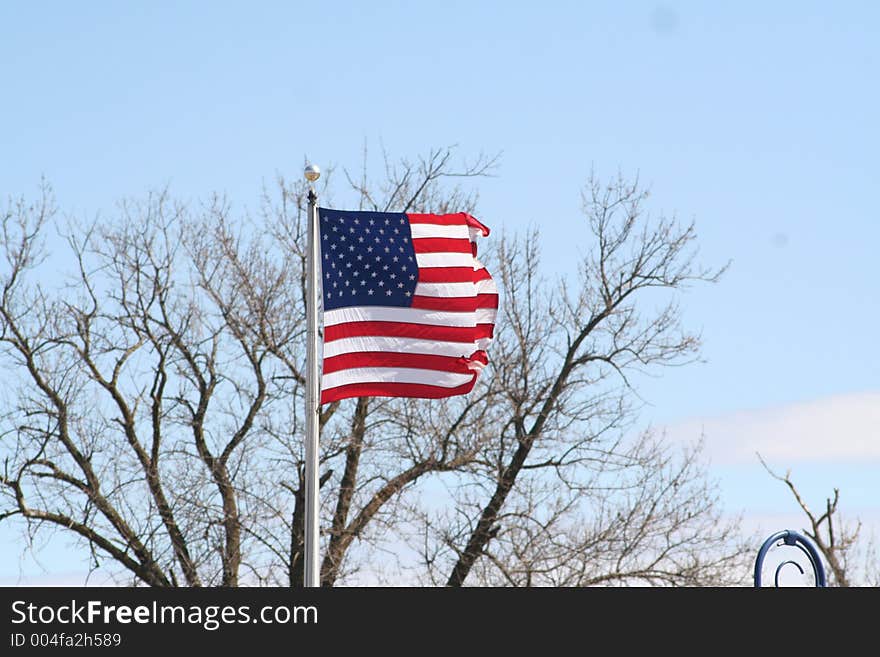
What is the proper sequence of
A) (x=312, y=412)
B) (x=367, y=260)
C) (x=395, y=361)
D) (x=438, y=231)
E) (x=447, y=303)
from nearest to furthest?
1. (x=312, y=412)
2. (x=395, y=361)
3. (x=367, y=260)
4. (x=447, y=303)
5. (x=438, y=231)

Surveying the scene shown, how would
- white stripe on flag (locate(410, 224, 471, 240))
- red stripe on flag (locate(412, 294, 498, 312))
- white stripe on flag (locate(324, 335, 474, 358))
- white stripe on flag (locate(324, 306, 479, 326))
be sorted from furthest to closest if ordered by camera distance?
white stripe on flag (locate(410, 224, 471, 240)) → red stripe on flag (locate(412, 294, 498, 312)) → white stripe on flag (locate(324, 306, 479, 326)) → white stripe on flag (locate(324, 335, 474, 358))

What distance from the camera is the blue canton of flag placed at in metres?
12.1

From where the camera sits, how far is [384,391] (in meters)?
11.9

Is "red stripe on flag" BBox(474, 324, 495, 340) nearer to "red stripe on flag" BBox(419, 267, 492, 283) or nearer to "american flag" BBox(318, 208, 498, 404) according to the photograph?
"american flag" BBox(318, 208, 498, 404)

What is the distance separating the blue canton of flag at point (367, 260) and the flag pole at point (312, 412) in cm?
12

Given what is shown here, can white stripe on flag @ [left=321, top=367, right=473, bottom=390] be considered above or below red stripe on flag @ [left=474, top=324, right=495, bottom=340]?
below

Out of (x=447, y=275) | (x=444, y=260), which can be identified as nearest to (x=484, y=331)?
(x=447, y=275)

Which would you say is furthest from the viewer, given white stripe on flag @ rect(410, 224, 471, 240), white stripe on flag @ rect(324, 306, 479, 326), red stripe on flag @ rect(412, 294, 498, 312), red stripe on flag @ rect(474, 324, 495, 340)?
red stripe on flag @ rect(474, 324, 495, 340)

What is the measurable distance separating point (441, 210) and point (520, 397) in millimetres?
3598

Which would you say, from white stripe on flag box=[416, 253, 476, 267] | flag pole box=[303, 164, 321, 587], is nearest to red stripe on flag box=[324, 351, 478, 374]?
flag pole box=[303, 164, 321, 587]

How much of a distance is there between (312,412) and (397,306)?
1.28 m

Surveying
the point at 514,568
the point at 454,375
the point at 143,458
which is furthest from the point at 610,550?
the point at 454,375

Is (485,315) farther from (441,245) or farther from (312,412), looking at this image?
(312,412)

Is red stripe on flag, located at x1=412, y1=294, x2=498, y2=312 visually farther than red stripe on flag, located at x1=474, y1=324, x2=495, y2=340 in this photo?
No
